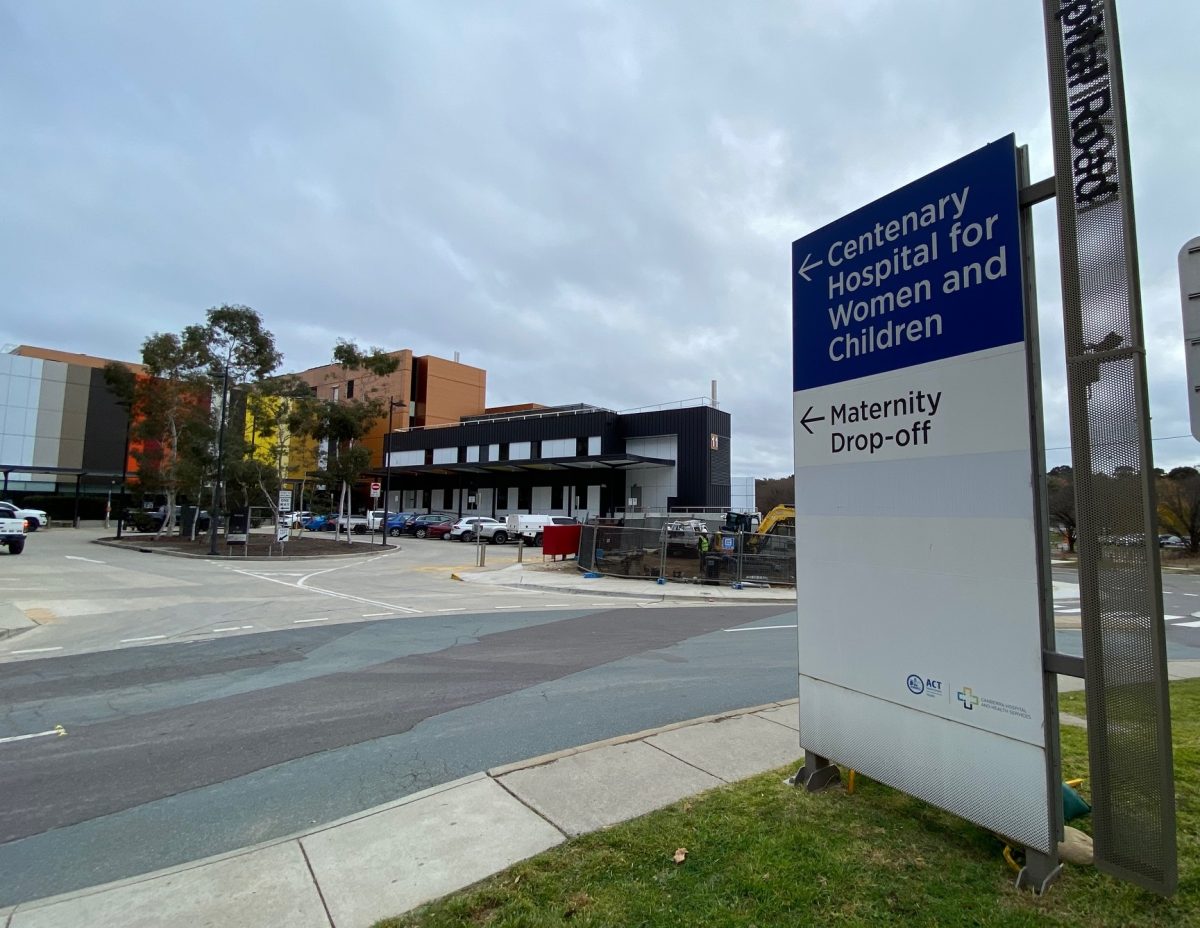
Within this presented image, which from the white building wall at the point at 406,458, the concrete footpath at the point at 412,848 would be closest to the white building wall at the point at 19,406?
the white building wall at the point at 406,458

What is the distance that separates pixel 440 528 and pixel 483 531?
5743 millimetres

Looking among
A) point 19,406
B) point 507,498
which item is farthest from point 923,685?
point 19,406

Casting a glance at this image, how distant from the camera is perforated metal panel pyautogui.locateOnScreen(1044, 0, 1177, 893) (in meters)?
2.77

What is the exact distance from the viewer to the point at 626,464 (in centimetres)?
4772

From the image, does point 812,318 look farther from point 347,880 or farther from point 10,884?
point 10,884

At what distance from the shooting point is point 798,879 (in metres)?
3.12

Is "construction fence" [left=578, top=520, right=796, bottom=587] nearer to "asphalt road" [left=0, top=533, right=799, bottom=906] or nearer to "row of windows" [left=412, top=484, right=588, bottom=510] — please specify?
"asphalt road" [left=0, top=533, right=799, bottom=906]

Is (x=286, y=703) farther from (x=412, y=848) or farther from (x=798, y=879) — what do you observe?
(x=798, y=879)

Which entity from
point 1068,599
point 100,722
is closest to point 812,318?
point 100,722

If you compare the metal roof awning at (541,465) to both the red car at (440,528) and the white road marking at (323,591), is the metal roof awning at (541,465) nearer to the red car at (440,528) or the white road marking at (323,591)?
the red car at (440,528)

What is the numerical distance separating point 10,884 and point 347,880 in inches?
70.1

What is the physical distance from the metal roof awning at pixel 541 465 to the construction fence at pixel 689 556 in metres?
22.1

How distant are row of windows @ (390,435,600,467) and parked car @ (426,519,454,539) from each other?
24.7 feet

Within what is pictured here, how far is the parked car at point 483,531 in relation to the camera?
142 ft
